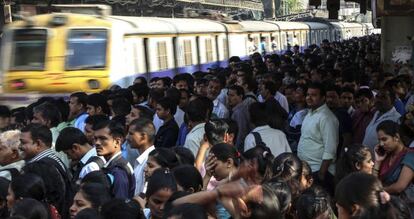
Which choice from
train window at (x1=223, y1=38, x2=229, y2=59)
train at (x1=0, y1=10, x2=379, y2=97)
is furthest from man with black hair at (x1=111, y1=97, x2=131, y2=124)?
train window at (x1=223, y1=38, x2=229, y2=59)

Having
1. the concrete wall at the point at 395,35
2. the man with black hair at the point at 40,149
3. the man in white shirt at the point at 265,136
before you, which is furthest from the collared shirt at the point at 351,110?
the concrete wall at the point at 395,35

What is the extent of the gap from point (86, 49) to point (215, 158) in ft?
27.0

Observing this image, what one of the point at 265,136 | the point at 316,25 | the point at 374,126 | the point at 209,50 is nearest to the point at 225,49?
the point at 209,50

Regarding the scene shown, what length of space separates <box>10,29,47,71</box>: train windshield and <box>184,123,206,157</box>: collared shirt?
6901 mm

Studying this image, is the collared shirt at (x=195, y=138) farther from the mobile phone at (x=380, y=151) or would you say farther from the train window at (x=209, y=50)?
the train window at (x=209, y=50)

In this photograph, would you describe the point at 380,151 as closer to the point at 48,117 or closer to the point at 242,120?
the point at 242,120

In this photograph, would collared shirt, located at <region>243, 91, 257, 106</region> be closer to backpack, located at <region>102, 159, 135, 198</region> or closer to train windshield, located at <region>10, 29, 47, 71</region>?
backpack, located at <region>102, 159, 135, 198</region>

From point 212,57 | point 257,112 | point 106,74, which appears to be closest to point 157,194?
point 257,112

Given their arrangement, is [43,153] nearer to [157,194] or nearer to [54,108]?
[54,108]

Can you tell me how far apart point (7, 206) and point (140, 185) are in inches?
41.3

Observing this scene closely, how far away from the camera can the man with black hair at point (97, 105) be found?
7145 mm

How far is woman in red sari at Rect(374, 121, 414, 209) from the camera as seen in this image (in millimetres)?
4559

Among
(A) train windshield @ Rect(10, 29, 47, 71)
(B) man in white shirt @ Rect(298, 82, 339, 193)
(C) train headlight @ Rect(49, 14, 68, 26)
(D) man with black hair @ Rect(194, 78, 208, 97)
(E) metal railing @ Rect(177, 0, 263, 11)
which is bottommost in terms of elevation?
(B) man in white shirt @ Rect(298, 82, 339, 193)

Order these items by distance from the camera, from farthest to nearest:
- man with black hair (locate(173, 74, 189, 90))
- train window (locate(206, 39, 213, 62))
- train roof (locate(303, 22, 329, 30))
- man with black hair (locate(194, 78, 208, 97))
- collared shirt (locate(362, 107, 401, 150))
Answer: train roof (locate(303, 22, 329, 30)) → train window (locate(206, 39, 213, 62)) → man with black hair (locate(173, 74, 189, 90)) → man with black hair (locate(194, 78, 208, 97)) → collared shirt (locate(362, 107, 401, 150))
